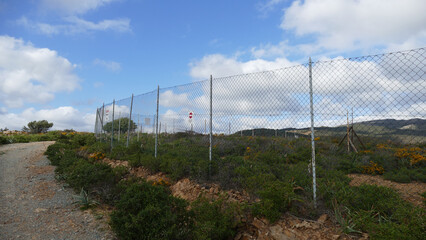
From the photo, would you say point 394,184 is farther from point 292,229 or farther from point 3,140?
point 3,140

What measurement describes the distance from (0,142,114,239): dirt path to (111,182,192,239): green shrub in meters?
0.67

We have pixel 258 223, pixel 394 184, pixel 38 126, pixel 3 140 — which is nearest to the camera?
pixel 258 223

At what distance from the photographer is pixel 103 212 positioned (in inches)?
197

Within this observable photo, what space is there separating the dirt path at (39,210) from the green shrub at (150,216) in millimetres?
667

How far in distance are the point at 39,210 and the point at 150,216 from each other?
10.9 feet

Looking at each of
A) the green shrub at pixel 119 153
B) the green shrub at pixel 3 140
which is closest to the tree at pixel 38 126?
→ the green shrub at pixel 3 140

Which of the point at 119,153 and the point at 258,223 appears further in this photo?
the point at 119,153

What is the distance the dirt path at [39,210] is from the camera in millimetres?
4117

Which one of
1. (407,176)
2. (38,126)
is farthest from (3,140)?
(407,176)

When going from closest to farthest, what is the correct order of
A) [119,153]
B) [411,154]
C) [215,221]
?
[215,221] → [411,154] → [119,153]

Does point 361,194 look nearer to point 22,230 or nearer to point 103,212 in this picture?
point 103,212

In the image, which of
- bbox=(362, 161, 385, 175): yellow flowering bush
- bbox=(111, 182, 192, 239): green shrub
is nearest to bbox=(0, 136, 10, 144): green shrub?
bbox=(111, 182, 192, 239): green shrub

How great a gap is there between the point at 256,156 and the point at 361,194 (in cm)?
371

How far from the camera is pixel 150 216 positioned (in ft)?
11.4
